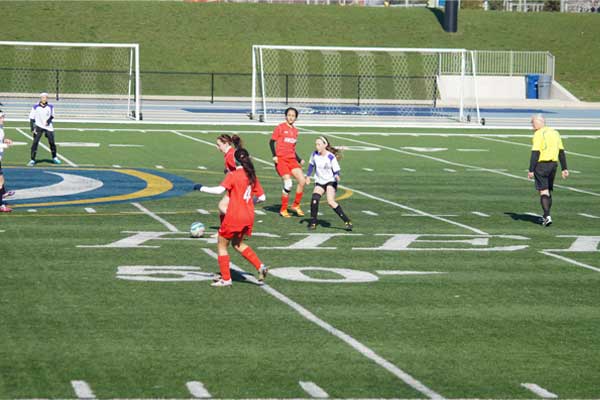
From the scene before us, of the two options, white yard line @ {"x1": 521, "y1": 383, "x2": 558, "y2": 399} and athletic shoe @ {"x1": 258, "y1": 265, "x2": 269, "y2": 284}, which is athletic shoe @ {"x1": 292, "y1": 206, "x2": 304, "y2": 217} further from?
white yard line @ {"x1": 521, "y1": 383, "x2": 558, "y2": 399}

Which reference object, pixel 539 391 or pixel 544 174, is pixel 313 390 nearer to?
pixel 539 391

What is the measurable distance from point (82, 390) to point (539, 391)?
366 centimetres

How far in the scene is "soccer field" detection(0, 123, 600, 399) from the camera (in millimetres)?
9984

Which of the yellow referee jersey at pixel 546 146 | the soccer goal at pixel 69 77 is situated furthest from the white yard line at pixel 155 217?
the soccer goal at pixel 69 77

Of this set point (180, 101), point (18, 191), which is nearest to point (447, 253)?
point (18, 191)

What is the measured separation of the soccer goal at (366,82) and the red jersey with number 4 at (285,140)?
34.3 meters

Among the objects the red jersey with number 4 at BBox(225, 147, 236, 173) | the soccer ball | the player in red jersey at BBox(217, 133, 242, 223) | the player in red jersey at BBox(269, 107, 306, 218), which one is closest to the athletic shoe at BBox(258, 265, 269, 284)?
the player in red jersey at BBox(217, 133, 242, 223)

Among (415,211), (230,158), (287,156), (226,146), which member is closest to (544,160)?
(415,211)

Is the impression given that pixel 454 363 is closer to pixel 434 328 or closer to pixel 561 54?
pixel 434 328

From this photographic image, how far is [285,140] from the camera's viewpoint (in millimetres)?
21234

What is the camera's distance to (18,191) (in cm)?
2362

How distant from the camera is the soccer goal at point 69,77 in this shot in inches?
2234

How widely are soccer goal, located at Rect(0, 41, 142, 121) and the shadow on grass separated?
112ft

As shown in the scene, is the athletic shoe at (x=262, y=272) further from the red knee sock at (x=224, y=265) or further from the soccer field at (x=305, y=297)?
the red knee sock at (x=224, y=265)
